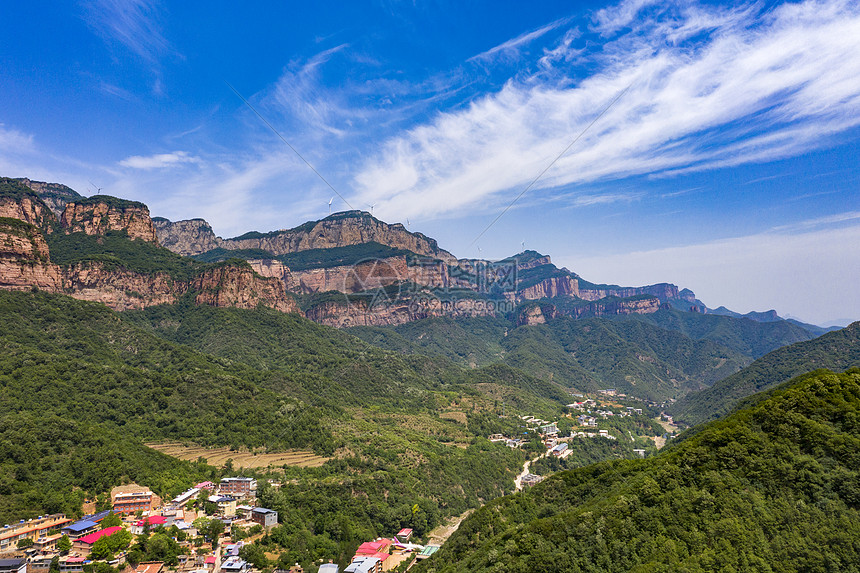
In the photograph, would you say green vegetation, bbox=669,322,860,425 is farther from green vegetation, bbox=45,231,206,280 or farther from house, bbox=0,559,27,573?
green vegetation, bbox=45,231,206,280

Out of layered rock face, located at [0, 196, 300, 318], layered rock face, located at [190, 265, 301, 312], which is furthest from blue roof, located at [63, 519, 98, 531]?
layered rock face, located at [190, 265, 301, 312]

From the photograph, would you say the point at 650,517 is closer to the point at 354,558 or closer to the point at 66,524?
the point at 354,558

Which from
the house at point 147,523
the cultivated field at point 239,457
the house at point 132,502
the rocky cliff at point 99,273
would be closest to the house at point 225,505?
the house at point 147,523

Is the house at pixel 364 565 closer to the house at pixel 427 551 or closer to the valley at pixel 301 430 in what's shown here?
the valley at pixel 301 430

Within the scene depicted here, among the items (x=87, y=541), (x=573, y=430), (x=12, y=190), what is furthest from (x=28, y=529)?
(x=12, y=190)

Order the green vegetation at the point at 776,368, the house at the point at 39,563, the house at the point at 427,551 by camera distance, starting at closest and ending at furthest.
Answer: the house at the point at 39,563 → the house at the point at 427,551 → the green vegetation at the point at 776,368

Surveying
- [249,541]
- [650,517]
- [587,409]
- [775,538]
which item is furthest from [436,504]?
[587,409]

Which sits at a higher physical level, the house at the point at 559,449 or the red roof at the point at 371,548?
the red roof at the point at 371,548
